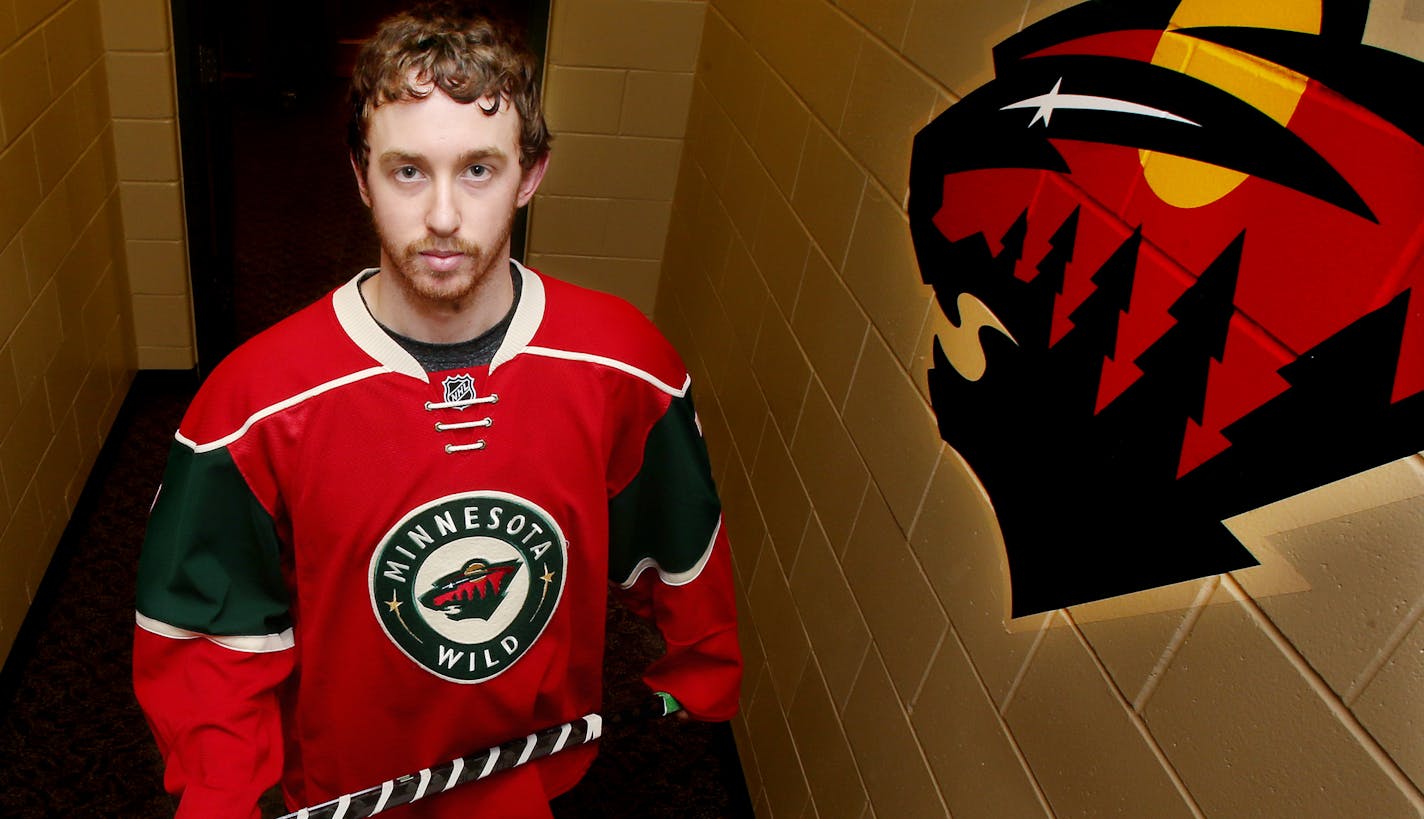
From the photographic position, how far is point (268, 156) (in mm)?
4117

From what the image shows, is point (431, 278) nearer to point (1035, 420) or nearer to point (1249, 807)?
point (1035, 420)

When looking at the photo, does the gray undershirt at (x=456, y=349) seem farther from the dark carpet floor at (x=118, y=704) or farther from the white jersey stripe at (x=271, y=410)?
the dark carpet floor at (x=118, y=704)

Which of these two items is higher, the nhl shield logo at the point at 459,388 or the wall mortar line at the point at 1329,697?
the wall mortar line at the point at 1329,697

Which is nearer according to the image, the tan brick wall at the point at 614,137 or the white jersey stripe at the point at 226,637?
the white jersey stripe at the point at 226,637

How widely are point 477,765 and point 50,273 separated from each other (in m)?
1.62

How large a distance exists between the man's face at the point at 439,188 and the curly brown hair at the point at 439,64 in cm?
1

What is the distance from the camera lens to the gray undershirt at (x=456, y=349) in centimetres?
117

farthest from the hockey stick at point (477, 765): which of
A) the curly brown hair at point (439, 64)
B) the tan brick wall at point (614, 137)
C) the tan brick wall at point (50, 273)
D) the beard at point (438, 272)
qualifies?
the tan brick wall at point (614, 137)

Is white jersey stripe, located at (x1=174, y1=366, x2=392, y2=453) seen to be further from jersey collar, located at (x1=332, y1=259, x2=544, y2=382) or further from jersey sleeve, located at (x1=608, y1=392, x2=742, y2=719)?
jersey sleeve, located at (x1=608, y1=392, x2=742, y2=719)

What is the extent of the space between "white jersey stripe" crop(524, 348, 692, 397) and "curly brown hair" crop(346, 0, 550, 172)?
0.23m

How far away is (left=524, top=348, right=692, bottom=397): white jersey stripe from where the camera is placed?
1.22m

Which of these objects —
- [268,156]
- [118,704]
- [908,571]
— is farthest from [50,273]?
[268,156]

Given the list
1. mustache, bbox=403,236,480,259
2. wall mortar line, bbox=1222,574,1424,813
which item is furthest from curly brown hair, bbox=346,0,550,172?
wall mortar line, bbox=1222,574,1424,813

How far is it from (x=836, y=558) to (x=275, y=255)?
2.59m
